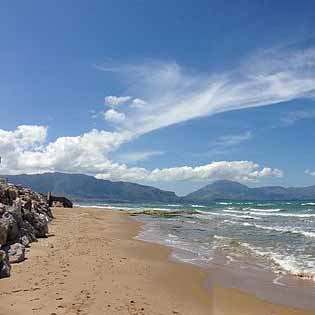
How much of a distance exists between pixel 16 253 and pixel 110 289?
4.58m

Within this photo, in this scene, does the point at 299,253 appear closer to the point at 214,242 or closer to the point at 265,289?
the point at 214,242

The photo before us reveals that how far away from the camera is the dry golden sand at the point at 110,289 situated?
960cm

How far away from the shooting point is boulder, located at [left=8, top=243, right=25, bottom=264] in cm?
Result: 1380

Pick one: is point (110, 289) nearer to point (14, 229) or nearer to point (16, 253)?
point (16, 253)

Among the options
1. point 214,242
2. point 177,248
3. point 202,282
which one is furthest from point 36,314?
point 214,242

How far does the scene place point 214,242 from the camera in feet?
81.7

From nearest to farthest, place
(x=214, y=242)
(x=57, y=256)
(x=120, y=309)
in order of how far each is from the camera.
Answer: (x=120, y=309), (x=57, y=256), (x=214, y=242)

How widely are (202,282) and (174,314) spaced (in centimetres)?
438

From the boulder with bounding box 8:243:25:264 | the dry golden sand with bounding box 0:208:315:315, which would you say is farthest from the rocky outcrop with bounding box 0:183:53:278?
the dry golden sand with bounding box 0:208:315:315

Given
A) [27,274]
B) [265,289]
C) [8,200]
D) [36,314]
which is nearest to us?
[36,314]

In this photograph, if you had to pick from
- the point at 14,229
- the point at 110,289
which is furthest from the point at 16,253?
the point at 110,289

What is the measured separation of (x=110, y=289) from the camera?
11.3 m

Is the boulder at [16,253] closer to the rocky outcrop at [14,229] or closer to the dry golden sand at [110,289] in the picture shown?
the rocky outcrop at [14,229]

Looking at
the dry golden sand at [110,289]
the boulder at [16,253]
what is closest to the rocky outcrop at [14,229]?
the boulder at [16,253]
